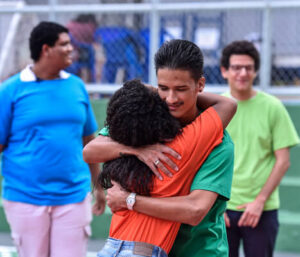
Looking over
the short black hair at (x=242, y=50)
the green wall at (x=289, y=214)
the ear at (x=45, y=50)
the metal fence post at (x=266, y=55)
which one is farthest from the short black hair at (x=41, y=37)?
the metal fence post at (x=266, y=55)

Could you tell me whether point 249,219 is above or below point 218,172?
below

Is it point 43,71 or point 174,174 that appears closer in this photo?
point 174,174

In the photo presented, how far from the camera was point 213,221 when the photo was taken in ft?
6.84

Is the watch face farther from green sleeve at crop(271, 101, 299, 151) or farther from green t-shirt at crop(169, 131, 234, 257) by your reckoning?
green sleeve at crop(271, 101, 299, 151)

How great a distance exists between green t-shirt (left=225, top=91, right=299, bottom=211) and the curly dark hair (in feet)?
5.37

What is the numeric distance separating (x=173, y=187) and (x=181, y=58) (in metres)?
0.49

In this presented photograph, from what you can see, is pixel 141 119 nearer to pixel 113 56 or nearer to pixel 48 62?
pixel 48 62

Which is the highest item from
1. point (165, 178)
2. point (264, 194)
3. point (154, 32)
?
point (154, 32)

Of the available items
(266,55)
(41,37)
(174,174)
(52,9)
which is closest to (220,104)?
(174,174)

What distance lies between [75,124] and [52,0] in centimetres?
301

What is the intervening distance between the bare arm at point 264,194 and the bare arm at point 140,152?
5.28 feet

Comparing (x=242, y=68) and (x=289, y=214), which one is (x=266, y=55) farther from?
(x=242, y=68)

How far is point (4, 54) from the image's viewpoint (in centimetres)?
648

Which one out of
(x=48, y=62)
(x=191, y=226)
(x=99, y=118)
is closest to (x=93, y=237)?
(x=99, y=118)
